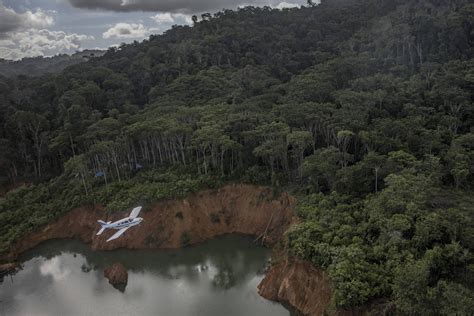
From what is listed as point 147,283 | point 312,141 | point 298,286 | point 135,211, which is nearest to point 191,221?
point 135,211

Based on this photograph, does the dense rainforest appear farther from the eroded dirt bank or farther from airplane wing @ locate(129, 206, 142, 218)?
airplane wing @ locate(129, 206, 142, 218)

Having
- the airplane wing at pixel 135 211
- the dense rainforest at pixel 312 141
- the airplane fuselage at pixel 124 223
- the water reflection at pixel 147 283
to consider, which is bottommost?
Answer: the water reflection at pixel 147 283

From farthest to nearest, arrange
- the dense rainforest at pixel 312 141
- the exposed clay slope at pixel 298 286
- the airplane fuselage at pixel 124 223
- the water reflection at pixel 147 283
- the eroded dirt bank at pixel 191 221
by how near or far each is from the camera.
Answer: the eroded dirt bank at pixel 191 221, the airplane fuselage at pixel 124 223, the water reflection at pixel 147 283, the exposed clay slope at pixel 298 286, the dense rainforest at pixel 312 141

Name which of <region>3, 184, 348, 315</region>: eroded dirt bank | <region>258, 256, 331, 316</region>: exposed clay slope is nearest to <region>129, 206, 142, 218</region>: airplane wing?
<region>3, 184, 348, 315</region>: eroded dirt bank

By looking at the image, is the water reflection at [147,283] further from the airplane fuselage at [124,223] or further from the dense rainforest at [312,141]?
the dense rainforest at [312,141]

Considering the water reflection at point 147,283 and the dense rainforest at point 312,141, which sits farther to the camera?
the water reflection at point 147,283

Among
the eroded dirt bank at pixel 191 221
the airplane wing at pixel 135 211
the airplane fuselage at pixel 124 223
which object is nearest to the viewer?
the airplane fuselage at pixel 124 223

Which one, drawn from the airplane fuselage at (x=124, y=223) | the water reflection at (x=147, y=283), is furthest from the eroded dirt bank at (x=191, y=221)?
the airplane fuselage at (x=124, y=223)
